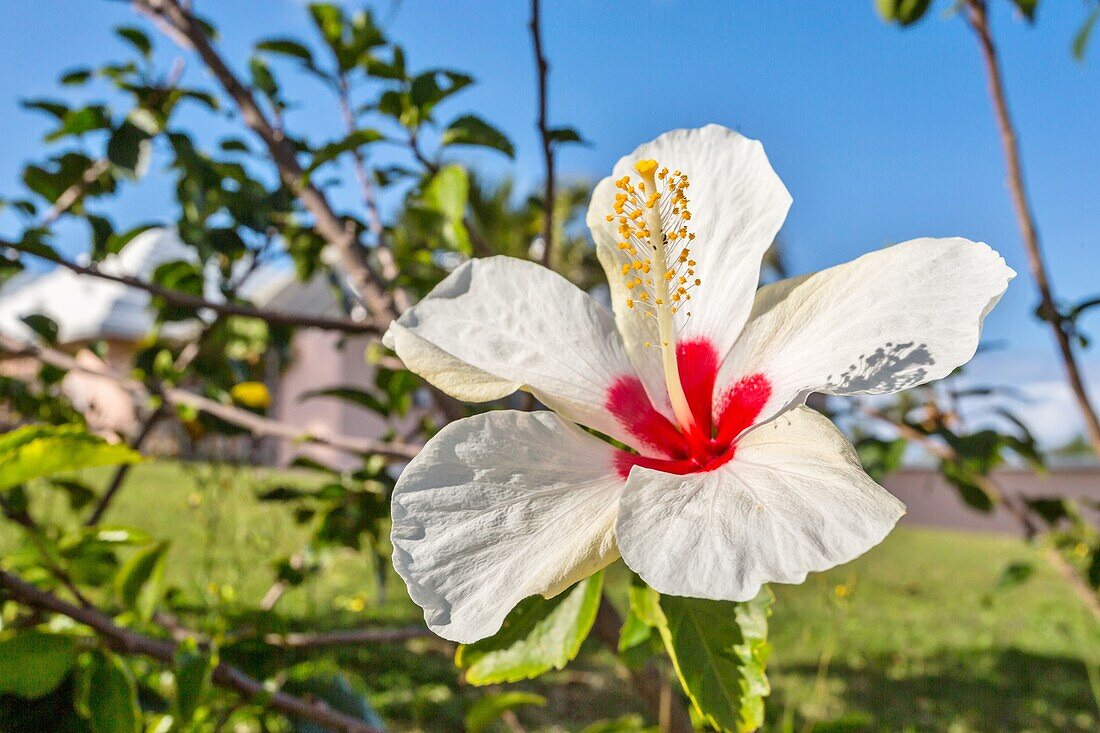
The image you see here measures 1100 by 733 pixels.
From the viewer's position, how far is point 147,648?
1.07m

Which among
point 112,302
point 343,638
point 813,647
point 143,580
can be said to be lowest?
point 112,302

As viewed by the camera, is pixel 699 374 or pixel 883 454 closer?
pixel 699 374

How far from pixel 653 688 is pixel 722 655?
0.57 meters

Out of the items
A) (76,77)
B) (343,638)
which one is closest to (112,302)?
(76,77)

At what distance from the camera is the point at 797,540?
511mm

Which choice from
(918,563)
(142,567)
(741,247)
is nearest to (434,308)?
(741,247)

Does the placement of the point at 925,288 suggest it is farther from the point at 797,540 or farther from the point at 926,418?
the point at 926,418

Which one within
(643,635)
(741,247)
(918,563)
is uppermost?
(741,247)

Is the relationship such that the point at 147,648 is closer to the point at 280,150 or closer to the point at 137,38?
the point at 280,150

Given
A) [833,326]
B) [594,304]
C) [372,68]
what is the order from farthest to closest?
[372,68], [594,304], [833,326]

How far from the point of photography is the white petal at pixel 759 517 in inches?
19.6

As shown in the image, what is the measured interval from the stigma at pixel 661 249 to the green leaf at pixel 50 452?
64cm

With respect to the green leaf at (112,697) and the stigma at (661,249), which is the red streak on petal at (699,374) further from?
the green leaf at (112,697)

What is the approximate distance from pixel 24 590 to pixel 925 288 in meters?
1.02
